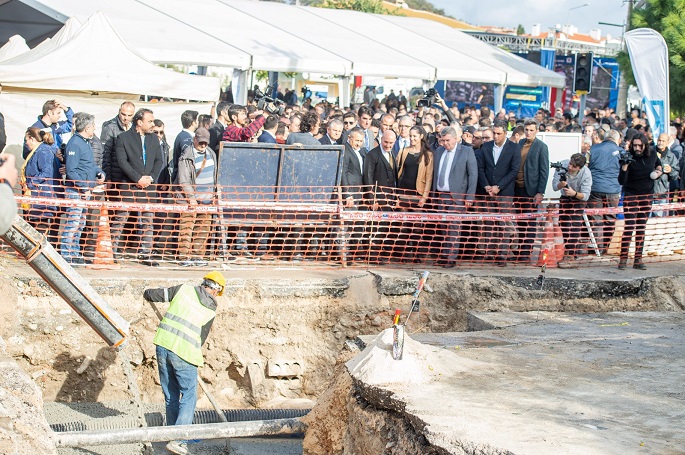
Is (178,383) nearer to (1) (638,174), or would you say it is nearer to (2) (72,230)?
(2) (72,230)

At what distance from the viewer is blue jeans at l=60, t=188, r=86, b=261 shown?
10.5 m

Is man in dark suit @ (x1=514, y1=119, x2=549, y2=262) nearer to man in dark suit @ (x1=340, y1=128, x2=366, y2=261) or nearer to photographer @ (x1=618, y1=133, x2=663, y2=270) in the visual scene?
photographer @ (x1=618, y1=133, x2=663, y2=270)

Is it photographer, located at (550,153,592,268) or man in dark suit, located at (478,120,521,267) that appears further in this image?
photographer, located at (550,153,592,268)

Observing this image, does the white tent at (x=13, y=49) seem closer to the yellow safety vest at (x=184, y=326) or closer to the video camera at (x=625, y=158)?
the yellow safety vest at (x=184, y=326)

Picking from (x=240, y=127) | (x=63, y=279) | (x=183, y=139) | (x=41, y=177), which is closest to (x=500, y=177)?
(x=240, y=127)

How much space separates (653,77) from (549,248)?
4.74 m

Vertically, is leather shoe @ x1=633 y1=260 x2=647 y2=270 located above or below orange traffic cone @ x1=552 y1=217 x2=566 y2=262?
below

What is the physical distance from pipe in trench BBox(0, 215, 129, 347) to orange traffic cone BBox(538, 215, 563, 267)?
660cm

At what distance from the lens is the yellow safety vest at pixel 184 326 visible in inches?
342

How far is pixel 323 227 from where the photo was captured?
11.6 meters

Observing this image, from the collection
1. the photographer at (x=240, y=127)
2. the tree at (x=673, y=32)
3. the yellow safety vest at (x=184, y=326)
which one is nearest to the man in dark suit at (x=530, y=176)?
the photographer at (x=240, y=127)

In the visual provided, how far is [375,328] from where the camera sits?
1105 cm

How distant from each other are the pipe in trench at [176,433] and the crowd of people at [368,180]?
11.6 ft

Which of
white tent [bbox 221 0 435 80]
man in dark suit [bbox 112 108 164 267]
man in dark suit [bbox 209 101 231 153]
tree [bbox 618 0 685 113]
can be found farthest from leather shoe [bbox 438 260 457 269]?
tree [bbox 618 0 685 113]
